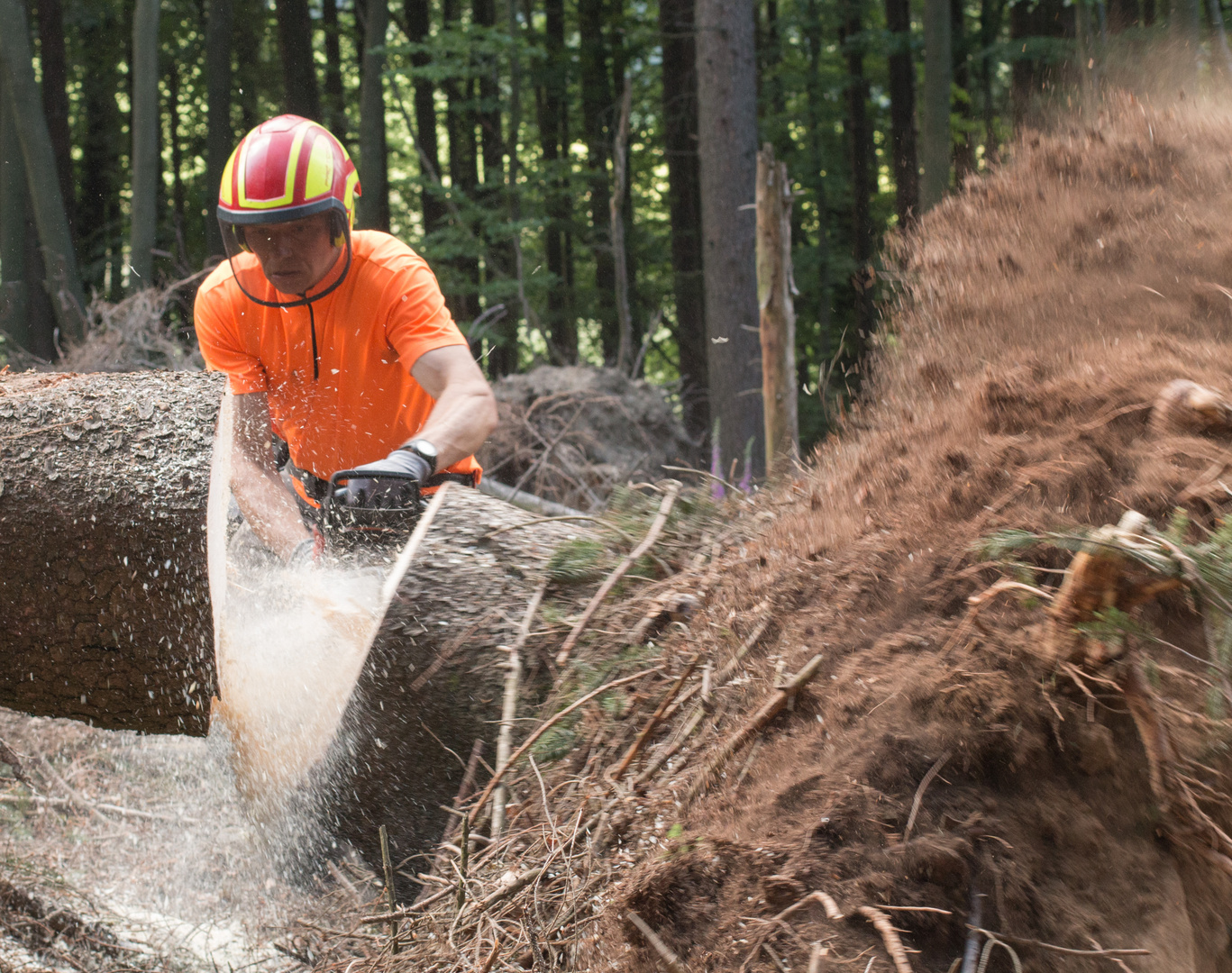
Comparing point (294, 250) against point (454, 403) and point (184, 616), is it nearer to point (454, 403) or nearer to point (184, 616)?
point (454, 403)

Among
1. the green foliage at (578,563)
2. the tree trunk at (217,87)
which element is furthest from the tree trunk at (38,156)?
the green foliage at (578,563)

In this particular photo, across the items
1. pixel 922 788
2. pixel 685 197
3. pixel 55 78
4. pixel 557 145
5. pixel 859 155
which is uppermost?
pixel 55 78

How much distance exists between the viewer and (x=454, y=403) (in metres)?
3.42

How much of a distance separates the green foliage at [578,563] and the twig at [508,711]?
9 cm

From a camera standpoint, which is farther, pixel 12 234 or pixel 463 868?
pixel 12 234

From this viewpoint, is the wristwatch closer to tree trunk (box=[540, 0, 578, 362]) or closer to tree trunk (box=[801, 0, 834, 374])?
tree trunk (box=[540, 0, 578, 362])

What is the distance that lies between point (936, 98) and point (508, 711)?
1030 cm

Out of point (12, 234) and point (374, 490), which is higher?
point (12, 234)

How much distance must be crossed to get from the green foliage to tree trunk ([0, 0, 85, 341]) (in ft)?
31.5

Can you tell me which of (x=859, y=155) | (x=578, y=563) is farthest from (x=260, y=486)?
(x=859, y=155)

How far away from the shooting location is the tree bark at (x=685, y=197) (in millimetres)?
11922

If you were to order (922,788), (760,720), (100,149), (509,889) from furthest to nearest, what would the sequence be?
1. (100,149)
2. (509,889)
3. (760,720)
4. (922,788)

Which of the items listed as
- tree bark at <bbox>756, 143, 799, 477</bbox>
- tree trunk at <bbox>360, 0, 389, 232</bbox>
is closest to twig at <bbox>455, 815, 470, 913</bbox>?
tree bark at <bbox>756, 143, 799, 477</bbox>

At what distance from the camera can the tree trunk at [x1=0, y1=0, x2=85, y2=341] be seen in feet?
34.6
